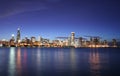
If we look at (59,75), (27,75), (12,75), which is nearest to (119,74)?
(59,75)

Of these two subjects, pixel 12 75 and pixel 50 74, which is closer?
pixel 12 75

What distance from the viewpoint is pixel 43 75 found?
3809cm

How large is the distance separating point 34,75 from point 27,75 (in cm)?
123

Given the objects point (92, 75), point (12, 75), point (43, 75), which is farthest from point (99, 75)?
point (12, 75)

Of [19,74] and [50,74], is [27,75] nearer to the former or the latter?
[19,74]

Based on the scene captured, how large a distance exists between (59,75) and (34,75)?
15.0 ft

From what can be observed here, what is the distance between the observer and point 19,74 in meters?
39.2

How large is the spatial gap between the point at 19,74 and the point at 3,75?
9.60ft

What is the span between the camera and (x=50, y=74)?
4012cm

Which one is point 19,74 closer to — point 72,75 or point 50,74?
point 50,74

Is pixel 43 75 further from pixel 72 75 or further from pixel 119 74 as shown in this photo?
pixel 119 74

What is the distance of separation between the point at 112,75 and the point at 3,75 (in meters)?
19.7

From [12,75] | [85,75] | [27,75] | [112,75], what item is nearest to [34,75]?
[27,75]

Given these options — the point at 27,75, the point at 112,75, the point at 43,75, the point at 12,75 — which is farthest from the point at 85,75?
the point at 12,75
